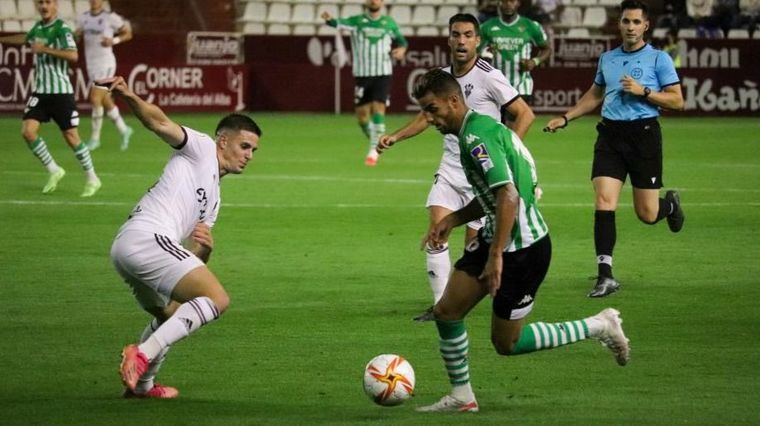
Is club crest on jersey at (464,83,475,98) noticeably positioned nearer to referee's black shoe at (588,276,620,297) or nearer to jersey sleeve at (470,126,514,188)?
referee's black shoe at (588,276,620,297)

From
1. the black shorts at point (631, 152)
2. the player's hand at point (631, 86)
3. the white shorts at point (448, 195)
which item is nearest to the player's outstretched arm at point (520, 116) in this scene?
the white shorts at point (448, 195)

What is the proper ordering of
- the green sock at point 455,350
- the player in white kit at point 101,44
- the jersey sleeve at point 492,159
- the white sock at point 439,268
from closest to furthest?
the jersey sleeve at point 492,159 → the green sock at point 455,350 → the white sock at point 439,268 → the player in white kit at point 101,44

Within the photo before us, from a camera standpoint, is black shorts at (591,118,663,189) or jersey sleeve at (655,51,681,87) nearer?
jersey sleeve at (655,51,681,87)

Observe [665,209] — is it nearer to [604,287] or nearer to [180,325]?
[604,287]

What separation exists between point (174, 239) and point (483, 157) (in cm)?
178

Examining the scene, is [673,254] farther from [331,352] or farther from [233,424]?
[233,424]

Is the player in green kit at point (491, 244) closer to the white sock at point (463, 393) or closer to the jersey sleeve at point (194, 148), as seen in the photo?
the white sock at point (463, 393)

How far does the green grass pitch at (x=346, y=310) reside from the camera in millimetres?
7867

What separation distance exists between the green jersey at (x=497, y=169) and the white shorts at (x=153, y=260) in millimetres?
1559

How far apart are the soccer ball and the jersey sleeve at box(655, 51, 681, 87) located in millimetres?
5139

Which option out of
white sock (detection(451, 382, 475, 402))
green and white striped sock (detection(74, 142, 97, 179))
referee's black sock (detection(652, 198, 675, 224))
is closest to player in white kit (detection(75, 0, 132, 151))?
green and white striped sock (detection(74, 142, 97, 179))

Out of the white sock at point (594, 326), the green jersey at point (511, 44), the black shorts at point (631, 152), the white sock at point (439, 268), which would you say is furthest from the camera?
the green jersey at point (511, 44)

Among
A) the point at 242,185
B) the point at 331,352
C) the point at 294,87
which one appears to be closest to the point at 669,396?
the point at 331,352

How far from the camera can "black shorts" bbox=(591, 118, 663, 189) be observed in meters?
12.2
